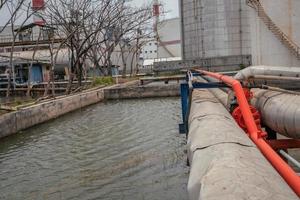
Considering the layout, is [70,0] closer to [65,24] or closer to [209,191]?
[65,24]

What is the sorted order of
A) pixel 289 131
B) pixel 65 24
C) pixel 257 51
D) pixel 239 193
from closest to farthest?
pixel 239 193 < pixel 289 131 < pixel 257 51 < pixel 65 24

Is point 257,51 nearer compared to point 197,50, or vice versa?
point 257,51

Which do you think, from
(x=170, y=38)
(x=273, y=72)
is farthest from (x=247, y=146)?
(x=170, y=38)

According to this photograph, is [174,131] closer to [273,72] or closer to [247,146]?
[273,72]

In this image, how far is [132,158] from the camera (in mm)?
10805

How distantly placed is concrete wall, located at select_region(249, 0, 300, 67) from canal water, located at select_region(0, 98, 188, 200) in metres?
5.52

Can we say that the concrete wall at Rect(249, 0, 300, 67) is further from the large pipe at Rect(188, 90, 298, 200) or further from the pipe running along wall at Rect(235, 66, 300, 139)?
the large pipe at Rect(188, 90, 298, 200)

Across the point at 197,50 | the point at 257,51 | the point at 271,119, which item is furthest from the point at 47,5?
the point at 271,119

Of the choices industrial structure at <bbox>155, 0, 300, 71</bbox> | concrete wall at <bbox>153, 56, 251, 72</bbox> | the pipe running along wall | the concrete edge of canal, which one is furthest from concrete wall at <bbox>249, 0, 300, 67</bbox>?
the pipe running along wall

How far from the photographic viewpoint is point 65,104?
21.6 meters

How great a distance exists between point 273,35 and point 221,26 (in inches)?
628

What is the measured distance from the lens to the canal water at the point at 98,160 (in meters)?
8.31

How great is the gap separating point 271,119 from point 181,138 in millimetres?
6755

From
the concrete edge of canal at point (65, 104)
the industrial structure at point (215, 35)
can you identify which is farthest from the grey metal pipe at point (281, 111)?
the industrial structure at point (215, 35)
